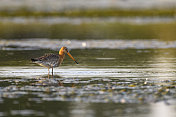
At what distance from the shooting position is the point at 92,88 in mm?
14617

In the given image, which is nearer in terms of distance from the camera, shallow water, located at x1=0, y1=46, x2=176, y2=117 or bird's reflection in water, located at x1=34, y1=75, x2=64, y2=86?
shallow water, located at x1=0, y1=46, x2=176, y2=117

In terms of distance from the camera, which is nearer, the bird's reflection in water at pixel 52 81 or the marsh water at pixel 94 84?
the marsh water at pixel 94 84

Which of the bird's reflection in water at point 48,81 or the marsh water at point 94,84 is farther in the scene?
the bird's reflection in water at point 48,81

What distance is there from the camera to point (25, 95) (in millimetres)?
13805

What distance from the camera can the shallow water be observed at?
12.1m

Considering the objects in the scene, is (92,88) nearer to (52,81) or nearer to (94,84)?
(94,84)

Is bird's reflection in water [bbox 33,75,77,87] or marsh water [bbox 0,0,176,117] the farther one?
bird's reflection in water [bbox 33,75,77,87]

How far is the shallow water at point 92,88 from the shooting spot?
1210 cm

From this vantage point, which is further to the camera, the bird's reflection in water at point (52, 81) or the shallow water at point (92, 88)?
the bird's reflection in water at point (52, 81)

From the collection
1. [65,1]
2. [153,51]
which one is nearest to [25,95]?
[153,51]

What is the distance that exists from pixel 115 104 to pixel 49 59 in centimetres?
573

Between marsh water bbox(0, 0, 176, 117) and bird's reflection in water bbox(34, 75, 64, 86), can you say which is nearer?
marsh water bbox(0, 0, 176, 117)

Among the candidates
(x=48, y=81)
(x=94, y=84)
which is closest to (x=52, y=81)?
(x=48, y=81)

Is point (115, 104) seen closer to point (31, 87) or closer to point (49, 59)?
point (31, 87)
